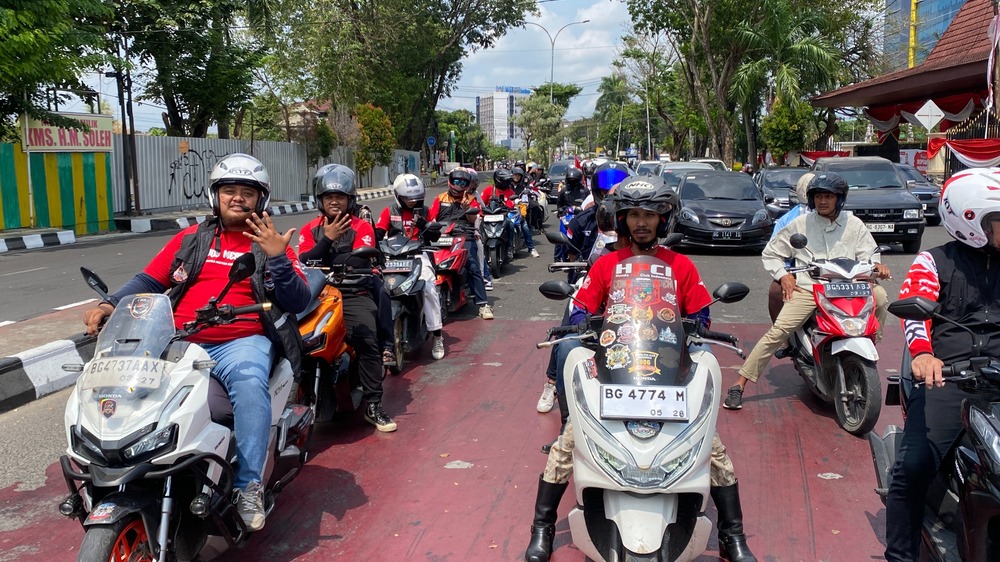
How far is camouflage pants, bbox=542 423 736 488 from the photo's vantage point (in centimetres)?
359

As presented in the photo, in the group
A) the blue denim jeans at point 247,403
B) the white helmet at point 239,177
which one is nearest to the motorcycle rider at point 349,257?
the white helmet at point 239,177

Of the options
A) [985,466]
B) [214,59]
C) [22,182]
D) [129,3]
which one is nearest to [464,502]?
[985,466]

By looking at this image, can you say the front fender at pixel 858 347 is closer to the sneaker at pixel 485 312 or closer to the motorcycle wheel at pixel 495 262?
the sneaker at pixel 485 312

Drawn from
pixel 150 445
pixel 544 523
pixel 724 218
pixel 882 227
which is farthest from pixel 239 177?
pixel 882 227

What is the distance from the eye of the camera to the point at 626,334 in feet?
11.2

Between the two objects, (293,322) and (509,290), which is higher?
(293,322)

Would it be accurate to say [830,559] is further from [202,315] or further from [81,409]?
[81,409]

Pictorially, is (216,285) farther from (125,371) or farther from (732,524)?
(732,524)

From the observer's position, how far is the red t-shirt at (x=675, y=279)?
3.91 metres

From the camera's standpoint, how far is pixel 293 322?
14.4ft

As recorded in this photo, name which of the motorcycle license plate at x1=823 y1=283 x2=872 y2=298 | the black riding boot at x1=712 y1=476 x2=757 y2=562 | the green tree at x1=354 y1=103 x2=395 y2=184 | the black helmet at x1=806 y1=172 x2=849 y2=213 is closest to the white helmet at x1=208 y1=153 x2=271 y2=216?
the black riding boot at x1=712 y1=476 x2=757 y2=562

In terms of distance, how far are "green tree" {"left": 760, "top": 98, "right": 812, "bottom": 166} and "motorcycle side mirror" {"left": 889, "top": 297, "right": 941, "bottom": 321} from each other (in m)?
30.8

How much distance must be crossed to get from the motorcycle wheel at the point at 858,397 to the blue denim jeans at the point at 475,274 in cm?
465

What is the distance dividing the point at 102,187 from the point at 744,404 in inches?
728
